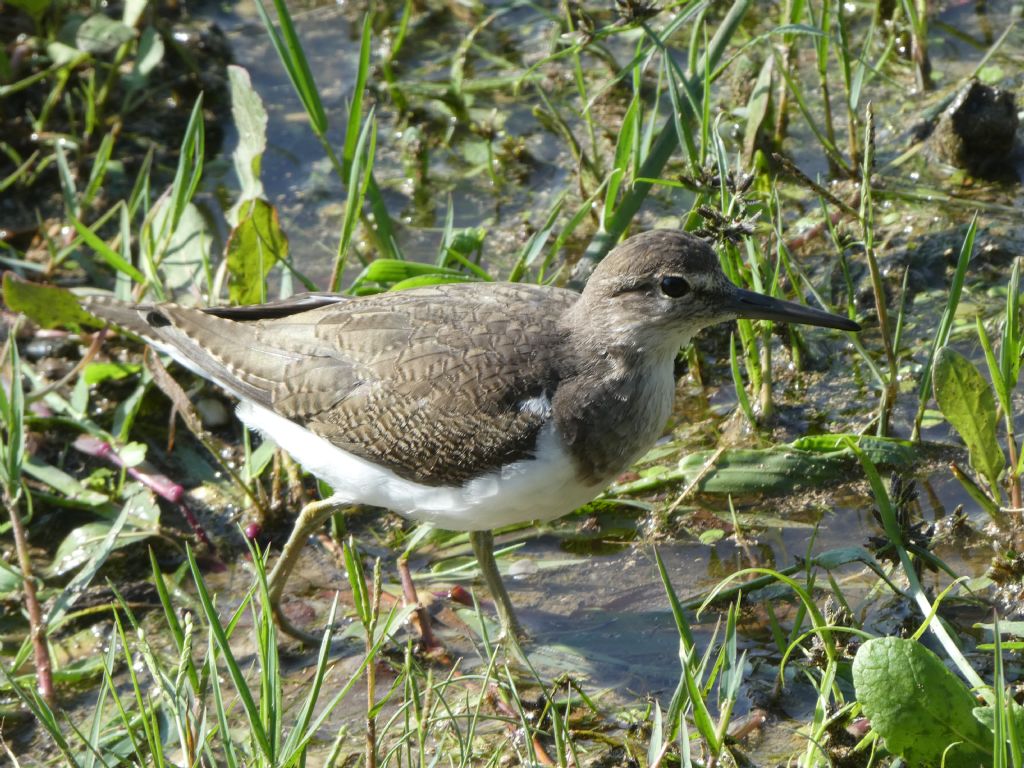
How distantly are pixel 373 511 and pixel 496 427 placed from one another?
1.35 m

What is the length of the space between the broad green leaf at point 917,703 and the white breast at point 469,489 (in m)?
1.22

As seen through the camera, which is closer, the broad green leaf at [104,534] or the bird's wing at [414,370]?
the bird's wing at [414,370]

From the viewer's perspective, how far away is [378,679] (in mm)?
4617

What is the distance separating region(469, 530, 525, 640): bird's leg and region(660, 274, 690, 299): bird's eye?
43.8 inches

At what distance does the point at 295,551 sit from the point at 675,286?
179cm

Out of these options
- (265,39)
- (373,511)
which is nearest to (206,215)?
(265,39)

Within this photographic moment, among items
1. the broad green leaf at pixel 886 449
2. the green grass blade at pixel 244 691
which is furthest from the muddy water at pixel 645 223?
the green grass blade at pixel 244 691

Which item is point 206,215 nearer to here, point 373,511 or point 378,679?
point 373,511

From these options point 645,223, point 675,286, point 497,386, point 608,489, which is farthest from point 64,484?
point 645,223

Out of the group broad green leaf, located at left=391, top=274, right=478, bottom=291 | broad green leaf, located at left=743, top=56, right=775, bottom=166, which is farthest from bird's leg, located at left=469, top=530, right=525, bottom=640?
broad green leaf, located at left=743, top=56, right=775, bottom=166

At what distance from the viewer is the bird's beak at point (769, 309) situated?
4422 millimetres

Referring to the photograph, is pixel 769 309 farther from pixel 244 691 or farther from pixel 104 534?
pixel 104 534

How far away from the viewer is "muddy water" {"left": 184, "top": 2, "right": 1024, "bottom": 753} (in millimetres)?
4559

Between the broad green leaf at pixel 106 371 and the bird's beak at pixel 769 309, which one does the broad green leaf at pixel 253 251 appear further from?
the bird's beak at pixel 769 309
